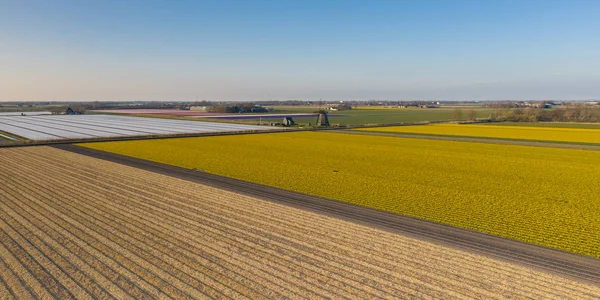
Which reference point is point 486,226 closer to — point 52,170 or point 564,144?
point 52,170

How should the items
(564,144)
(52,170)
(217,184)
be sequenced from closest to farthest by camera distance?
(217,184), (52,170), (564,144)

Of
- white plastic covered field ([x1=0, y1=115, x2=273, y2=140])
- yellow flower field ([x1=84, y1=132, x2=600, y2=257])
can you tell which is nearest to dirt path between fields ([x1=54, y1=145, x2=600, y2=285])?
yellow flower field ([x1=84, y1=132, x2=600, y2=257])

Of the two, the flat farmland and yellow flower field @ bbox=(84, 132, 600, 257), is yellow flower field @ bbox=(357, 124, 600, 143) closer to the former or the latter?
yellow flower field @ bbox=(84, 132, 600, 257)

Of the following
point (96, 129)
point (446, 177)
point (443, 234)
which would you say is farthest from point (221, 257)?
point (96, 129)

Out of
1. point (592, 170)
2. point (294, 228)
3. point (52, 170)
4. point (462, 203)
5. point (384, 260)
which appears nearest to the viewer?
point (384, 260)

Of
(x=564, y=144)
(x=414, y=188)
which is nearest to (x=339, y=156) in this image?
(x=414, y=188)

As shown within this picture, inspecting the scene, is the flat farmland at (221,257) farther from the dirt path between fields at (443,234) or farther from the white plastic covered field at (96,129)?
the white plastic covered field at (96,129)

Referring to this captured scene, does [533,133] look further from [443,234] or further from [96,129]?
[96,129]
